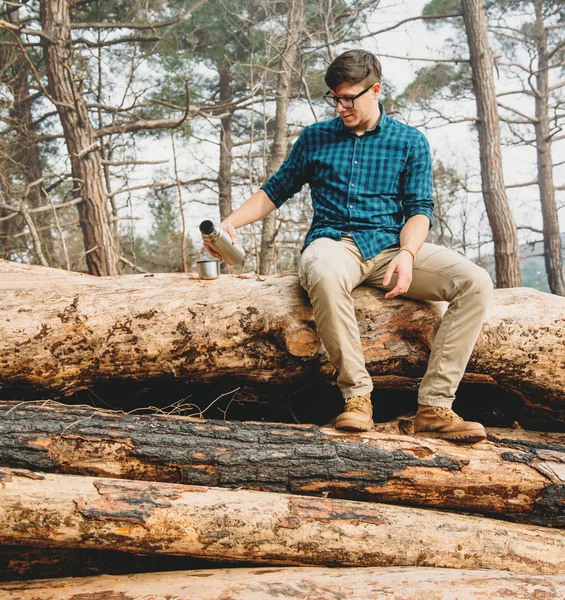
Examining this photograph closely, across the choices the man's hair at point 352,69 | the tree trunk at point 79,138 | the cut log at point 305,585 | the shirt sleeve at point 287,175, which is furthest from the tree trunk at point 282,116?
the cut log at point 305,585

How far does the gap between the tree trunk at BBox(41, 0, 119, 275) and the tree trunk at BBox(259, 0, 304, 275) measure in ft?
7.81

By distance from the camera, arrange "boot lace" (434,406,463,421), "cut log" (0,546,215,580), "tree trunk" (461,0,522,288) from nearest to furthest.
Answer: "cut log" (0,546,215,580) < "boot lace" (434,406,463,421) < "tree trunk" (461,0,522,288)

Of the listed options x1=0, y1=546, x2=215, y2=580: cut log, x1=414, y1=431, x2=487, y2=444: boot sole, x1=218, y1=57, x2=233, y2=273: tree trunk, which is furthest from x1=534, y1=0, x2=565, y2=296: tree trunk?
x1=0, y1=546, x2=215, y2=580: cut log

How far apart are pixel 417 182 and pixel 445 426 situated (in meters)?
1.38

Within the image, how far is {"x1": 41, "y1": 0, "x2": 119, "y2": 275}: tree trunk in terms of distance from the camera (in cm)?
784

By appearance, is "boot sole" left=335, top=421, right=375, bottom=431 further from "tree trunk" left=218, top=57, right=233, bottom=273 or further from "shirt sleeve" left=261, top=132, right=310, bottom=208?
"tree trunk" left=218, top=57, right=233, bottom=273

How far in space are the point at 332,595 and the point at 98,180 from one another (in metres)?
7.07

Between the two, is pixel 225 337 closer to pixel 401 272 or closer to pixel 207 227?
pixel 207 227

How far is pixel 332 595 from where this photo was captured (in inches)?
84.7

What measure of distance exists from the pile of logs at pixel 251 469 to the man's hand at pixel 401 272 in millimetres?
448

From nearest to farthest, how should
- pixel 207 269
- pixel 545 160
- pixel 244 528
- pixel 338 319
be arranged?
pixel 244 528 < pixel 338 319 < pixel 207 269 < pixel 545 160

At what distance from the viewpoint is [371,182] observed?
10.8ft

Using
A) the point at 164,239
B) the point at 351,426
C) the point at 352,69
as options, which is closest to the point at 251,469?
the point at 351,426

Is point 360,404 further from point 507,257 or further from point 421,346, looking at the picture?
point 507,257
